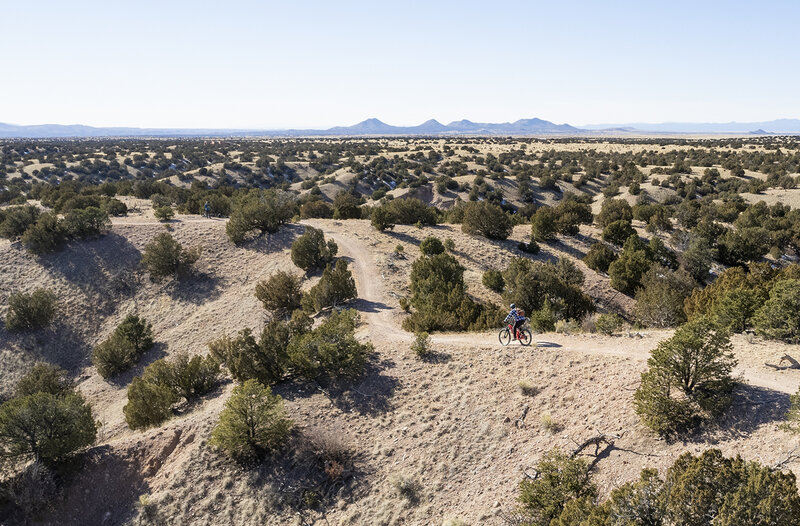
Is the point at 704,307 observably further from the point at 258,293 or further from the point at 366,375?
the point at 258,293

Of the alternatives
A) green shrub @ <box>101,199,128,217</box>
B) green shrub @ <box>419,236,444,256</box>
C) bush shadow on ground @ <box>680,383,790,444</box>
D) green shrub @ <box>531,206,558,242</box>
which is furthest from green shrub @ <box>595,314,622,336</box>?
green shrub @ <box>101,199,128,217</box>

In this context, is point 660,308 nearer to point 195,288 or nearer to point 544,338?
point 544,338

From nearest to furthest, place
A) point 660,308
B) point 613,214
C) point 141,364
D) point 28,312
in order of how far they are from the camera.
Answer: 1. point 660,308
2. point 141,364
3. point 28,312
4. point 613,214

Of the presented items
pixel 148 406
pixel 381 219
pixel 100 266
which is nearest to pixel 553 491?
pixel 148 406

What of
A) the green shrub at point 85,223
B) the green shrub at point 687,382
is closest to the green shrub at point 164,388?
the green shrub at point 687,382

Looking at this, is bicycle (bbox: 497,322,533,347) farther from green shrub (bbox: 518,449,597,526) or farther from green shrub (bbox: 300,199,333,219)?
green shrub (bbox: 300,199,333,219)

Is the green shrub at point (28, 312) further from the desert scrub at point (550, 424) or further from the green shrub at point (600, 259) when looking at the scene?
the green shrub at point (600, 259)

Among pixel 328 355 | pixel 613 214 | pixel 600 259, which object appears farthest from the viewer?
pixel 613 214
